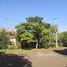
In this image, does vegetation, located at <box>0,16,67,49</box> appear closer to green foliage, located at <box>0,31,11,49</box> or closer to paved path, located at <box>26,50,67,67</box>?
green foliage, located at <box>0,31,11,49</box>

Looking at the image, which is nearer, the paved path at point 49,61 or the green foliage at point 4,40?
the paved path at point 49,61

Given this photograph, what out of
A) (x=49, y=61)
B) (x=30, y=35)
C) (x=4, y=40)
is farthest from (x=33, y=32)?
(x=49, y=61)

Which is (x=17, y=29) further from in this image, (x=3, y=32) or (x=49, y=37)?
(x=49, y=37)

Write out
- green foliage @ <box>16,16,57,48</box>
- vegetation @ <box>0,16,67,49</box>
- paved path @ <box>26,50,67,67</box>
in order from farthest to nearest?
green foliage @ <box>16,16,57,48</box> → vegetation @ <box>0,16,67,49</box> → paved path @ <box>26,50,67,67</box>

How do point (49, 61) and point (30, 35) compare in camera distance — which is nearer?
point (49, 61)

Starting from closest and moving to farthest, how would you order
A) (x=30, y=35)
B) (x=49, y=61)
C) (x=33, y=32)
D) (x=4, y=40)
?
(x=49, y=61)
(x=4, y=40)
(x=30, y=35)
(x=33, y=32)

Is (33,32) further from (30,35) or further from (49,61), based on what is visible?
(49,61)

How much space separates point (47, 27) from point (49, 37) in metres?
2.22

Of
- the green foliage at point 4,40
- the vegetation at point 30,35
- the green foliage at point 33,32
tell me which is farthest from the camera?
the green foliage at point 33,32

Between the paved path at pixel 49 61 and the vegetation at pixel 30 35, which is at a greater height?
the vegetation at pixel 30 35

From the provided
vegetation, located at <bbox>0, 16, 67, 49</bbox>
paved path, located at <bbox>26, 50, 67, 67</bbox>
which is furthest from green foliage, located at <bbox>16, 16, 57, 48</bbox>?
paved path, located at <bbox>26, 50, 67, 67</bbox>

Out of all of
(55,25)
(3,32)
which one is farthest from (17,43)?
(55,25)

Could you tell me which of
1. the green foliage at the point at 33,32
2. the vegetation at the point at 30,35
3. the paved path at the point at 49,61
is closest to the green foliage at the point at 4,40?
the vegetation at the point at 30,35

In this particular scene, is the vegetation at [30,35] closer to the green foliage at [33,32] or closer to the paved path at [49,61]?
A: the green foliage at [33,32]
